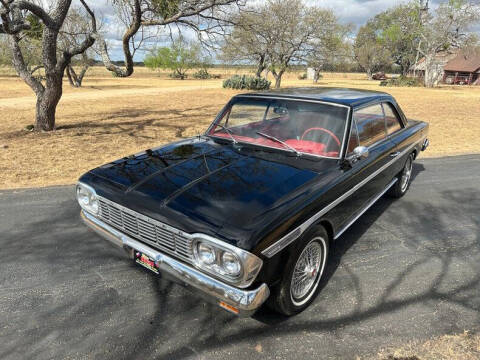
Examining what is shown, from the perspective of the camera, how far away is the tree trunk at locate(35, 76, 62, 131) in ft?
29.8

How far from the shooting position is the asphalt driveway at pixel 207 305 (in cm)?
231

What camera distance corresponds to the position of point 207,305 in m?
2.72

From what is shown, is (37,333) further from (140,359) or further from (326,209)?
(326,209)

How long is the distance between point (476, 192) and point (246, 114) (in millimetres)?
4241

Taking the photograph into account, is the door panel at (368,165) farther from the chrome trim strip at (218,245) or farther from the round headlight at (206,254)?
the round headlight at (206,254)

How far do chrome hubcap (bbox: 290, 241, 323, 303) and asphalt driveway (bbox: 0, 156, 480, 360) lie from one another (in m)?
0.18

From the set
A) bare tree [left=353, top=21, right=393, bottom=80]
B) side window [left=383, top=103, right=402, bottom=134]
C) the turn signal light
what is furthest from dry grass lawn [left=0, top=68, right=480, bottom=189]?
bare tree [left=353, top=21, right=393, bottom=80]

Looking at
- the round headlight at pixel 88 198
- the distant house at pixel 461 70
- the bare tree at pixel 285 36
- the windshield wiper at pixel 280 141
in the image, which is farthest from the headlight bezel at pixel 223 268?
the distant house at pixel 461 70

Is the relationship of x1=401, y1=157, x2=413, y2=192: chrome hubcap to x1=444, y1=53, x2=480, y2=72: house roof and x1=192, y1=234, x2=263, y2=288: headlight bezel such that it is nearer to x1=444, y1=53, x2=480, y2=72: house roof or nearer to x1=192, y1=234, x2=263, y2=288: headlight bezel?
x1=192, y1=234, x2=263, y2=288: headlight bezel

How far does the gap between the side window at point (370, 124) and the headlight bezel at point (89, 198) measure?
8.63 ft

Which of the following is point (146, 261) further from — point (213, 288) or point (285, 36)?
point (285, 36)

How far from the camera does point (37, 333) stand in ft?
7.79

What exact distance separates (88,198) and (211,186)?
1180mm

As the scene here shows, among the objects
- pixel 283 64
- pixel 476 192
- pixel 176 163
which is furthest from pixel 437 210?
pixel 283 64
